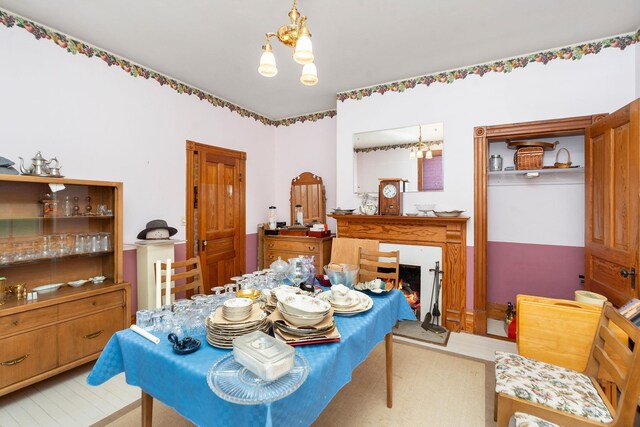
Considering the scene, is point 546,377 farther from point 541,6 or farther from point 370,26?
point 370,26

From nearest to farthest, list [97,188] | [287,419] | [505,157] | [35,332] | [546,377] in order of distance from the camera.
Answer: [287,419]
[546,377]
[35,332]
[97,188]
[505,157]

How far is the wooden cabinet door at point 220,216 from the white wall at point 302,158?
582 millimetres

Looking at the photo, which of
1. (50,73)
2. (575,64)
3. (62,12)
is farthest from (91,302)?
(575,64)

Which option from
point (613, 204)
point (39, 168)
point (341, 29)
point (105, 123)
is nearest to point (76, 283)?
point (39, 168)

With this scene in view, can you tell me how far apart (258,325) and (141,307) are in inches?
97.1

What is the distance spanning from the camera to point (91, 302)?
8.19ft

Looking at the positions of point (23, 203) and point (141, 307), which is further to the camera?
point (141, 307)

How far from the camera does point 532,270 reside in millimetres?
3479

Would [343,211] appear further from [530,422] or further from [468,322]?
[530,422]

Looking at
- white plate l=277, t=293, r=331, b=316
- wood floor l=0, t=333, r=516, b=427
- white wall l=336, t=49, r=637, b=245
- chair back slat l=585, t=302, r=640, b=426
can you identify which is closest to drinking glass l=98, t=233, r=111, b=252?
wood floor l=0, t=333, r=516, b=427

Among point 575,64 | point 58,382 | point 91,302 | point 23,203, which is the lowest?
point 58,382

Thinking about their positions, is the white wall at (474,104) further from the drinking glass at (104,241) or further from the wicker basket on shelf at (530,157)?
the drinking glass at (104,241)

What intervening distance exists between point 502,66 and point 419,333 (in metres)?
2.94

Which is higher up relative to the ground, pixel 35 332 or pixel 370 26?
pixel 370 26
